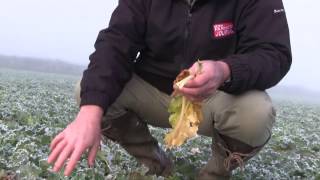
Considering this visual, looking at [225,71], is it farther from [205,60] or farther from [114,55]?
[114,55]

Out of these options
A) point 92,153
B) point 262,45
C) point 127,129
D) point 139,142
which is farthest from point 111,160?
point 92,153

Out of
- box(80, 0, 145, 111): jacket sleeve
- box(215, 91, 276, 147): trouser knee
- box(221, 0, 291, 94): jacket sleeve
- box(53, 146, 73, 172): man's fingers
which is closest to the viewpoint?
box(53, 146, 73, 172): man's fingers

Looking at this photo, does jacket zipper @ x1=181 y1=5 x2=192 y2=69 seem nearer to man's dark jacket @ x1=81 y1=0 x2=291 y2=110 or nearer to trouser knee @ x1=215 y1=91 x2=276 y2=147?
man's dark jacket @ x1=81 y1=0 x2=291 y2=110

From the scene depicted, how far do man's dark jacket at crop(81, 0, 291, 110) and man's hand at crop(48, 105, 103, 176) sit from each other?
35 cm

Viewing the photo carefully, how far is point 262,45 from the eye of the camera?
4.40 metres

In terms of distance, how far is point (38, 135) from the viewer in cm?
686

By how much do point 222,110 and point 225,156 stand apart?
385 mm

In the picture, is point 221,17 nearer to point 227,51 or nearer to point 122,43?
point 227,51

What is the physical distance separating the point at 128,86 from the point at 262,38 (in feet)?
4.00

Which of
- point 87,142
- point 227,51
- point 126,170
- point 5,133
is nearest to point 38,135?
point 5,133

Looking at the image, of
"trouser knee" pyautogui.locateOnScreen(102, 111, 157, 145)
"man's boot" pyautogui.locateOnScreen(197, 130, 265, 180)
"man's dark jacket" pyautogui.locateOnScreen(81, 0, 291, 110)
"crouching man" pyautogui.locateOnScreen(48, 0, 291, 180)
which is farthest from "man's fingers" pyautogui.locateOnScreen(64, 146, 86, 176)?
"trouser knee" pyautogui.locateOnScreen(102, 111, 157, 145)

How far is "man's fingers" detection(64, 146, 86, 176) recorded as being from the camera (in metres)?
3.31

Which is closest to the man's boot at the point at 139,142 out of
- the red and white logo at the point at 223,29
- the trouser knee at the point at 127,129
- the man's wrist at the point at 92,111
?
the trouser knee at the point at 127,129

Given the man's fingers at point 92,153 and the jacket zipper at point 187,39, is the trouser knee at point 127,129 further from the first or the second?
the man's fingers at point 92,153
